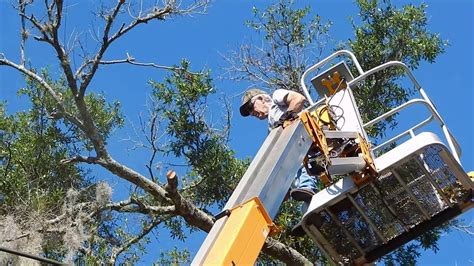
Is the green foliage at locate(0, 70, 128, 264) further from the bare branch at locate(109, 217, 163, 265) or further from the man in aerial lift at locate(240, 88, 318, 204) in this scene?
the man in aerial lift at locate(240, 88, 318, 204)

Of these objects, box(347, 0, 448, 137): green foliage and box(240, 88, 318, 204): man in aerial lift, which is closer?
box(240, 88, 318, 204): man in aerial lift

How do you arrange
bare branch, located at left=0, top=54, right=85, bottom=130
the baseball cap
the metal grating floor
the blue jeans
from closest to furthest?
the metal grating floor
the blue jeans
the baseball cap
bare branch, located at left=0, top=54, right=85, bottom=130

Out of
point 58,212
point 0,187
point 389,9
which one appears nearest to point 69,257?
Answer: point 58,212

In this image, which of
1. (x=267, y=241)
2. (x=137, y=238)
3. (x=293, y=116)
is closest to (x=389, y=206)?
(x=293, y=116)

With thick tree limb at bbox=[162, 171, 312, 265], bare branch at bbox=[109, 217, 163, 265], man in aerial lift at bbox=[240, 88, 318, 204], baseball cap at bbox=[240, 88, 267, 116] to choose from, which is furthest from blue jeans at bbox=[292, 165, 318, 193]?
bare branch at bbox=[109, 217, 163, 265]

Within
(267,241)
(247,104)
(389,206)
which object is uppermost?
(267,241)

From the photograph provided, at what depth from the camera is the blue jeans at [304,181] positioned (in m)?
5.73

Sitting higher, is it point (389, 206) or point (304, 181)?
point (389, 206)

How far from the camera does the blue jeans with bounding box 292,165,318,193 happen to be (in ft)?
18.8

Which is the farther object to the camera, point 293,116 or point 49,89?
point 49,89

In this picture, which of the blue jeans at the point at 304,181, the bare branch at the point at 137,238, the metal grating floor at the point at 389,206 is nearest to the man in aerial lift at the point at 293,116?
the blue jeans at the point at 304,181

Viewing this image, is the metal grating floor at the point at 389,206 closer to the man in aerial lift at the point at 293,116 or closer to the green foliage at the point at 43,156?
the man in aerial lift at the point at 293,116

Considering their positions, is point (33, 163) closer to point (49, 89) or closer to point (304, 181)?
point (49, 89)

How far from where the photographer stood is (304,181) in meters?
5.75
